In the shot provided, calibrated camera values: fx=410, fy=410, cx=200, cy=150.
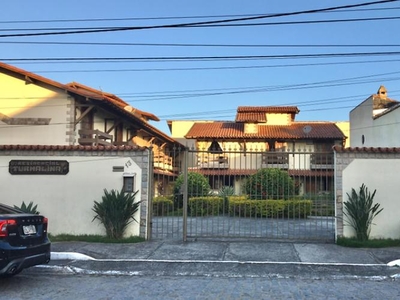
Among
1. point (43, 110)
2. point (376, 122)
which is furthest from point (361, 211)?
point (376, 122)

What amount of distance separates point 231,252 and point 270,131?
28.7 m

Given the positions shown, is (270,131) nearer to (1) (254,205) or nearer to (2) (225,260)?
(1) (254,205)

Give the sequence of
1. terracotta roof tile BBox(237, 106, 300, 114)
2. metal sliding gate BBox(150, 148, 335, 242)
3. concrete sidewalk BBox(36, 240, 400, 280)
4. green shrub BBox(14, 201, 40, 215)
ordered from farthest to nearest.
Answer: terracotta roof tile BBox(237, 106, 300, 114)
metal sliding gate BBox(150, 148, 335, 242)
green shrub BBox(14, 201, 40, 215)
concrete sidewalk BBox(36, 240, 400, 280)

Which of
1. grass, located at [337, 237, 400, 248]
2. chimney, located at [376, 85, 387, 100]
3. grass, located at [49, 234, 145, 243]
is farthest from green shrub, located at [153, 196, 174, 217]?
chimney, located at [376, 85, 387, 100]

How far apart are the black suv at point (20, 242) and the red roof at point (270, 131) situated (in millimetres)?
29698

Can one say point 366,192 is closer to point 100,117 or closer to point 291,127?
point 100,117

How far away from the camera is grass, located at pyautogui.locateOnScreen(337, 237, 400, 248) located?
981cm

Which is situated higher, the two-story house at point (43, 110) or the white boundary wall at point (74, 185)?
the two-story house at point (43, 110)

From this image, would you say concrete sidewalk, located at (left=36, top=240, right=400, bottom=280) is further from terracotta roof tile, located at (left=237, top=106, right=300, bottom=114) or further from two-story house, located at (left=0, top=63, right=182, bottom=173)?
terracotta roof tile, located at (left=237, top=106, right=300, bottom=114)

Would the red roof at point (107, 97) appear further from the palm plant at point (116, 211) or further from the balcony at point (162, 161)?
the palm plant at point (116, 211)

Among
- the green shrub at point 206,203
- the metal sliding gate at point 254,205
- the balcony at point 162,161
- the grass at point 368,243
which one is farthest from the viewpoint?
the green shrub at point 206,203

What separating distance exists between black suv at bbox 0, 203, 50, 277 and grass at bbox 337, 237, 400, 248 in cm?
690

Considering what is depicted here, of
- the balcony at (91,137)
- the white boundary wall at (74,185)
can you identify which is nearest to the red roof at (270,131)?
the balcony at (91,137)

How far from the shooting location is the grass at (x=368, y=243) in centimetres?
981
